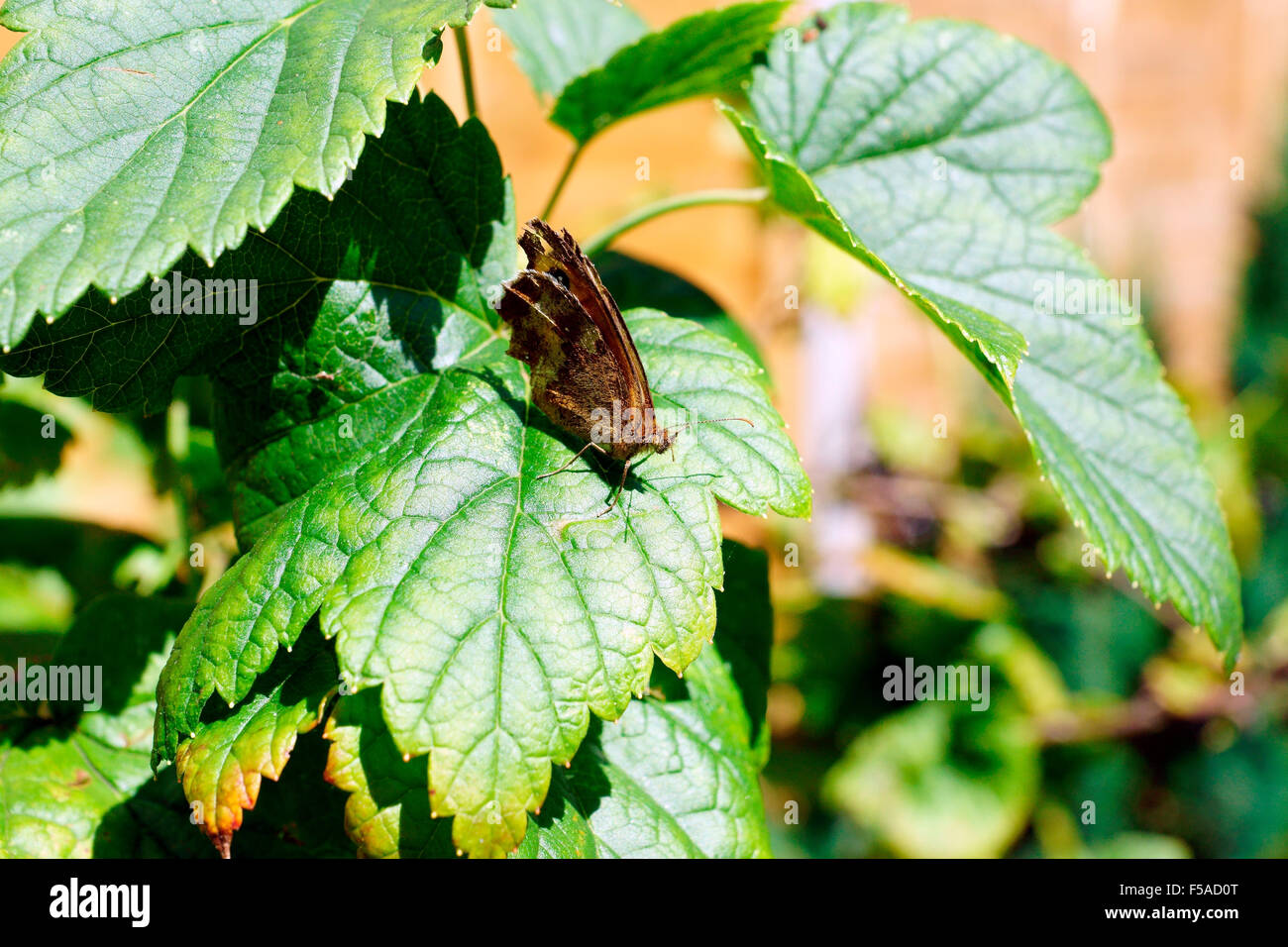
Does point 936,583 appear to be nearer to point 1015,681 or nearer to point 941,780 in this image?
point 1015,681

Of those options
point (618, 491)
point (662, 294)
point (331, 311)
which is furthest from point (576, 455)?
point (662, 294)

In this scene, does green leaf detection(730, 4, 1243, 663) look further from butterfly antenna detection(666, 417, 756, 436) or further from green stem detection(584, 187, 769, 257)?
butterfly antenna detection(666, 417, 756, 436)

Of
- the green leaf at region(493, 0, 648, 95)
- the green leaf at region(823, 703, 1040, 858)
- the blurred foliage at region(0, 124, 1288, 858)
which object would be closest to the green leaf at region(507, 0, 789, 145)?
the green leaf at region(493, 0, 648, 95)

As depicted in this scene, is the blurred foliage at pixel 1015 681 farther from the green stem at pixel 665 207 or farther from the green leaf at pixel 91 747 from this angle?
the green stem at pixel 665 207

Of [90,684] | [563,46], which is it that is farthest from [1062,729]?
[90,684]

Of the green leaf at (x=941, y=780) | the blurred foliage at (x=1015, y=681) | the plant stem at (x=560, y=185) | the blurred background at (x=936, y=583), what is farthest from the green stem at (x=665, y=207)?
the green leaf at (x=941, y=780)
